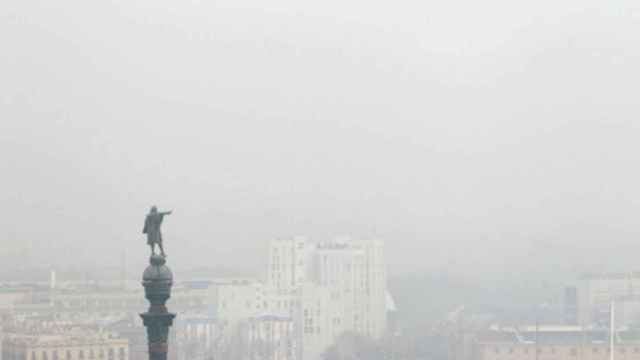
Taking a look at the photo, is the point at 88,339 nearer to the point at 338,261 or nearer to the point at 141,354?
the point at 141,354

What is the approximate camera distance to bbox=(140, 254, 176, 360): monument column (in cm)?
1287

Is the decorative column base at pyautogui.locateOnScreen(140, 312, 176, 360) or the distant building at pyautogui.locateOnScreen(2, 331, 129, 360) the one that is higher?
the decorative column base at pyautogui.locateOnScreen(140, 312, 176, 360)

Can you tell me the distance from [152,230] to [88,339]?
37.8 metres

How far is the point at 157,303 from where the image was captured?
12906 millimetres

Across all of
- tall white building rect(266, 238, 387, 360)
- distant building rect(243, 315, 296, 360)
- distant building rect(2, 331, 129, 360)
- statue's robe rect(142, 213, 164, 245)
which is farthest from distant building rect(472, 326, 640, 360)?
statue's robe rect(142, 213, 164, 245)

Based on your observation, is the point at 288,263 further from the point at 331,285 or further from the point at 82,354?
the point at 82,354

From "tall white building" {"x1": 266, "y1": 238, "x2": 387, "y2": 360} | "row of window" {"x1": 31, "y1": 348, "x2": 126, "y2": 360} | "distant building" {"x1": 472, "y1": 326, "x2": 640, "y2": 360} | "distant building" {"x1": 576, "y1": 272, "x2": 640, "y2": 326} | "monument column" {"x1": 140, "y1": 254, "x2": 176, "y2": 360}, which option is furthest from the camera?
"distant building" {"x1": 576, "y1": 272, "x2": 640, "y2": 326}

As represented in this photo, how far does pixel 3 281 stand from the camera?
204 feet

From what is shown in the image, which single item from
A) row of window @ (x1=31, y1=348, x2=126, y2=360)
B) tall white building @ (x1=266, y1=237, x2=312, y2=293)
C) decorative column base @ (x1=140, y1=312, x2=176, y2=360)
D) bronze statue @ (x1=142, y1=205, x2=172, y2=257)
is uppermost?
tall white building @ (x1=266, y1=237, x2=312, y2=293)

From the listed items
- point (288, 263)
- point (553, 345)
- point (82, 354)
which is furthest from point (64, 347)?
point (288, 263)

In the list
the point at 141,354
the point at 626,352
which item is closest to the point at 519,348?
the point at 626,352

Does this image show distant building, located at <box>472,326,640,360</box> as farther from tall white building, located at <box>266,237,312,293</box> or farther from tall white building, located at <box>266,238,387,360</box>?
tall white building, located at <box>266,237,312,293</box>

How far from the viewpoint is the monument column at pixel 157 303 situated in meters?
12.9

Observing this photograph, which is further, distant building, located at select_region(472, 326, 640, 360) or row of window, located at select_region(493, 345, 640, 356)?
row of window, located at select_region(493, 345, 640, 356)
